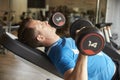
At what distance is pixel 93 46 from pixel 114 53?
4.74 feet

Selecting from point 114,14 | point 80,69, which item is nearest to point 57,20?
point 80,69

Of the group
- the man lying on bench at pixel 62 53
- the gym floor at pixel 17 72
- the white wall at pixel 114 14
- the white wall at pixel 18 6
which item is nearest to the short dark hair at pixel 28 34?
the man lying on bench at pixel 62 53

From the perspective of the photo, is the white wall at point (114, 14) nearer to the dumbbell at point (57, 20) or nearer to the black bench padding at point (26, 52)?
the dumbbell at point (57, 20)

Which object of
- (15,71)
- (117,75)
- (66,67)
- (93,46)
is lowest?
(15,71)

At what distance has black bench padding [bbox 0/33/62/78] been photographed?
207cm

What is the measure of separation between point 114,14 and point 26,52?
142 inches

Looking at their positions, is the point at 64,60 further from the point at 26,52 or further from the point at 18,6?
the point at 18,6

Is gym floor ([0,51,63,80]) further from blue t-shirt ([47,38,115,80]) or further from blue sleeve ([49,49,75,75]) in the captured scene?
blue sleeve ([49,49,75,75])

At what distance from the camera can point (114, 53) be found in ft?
8.40

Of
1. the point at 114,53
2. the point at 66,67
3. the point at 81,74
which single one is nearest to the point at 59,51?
the point at 66,67

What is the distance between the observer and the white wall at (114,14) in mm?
5297

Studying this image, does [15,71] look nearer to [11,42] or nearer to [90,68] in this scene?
[11,42]

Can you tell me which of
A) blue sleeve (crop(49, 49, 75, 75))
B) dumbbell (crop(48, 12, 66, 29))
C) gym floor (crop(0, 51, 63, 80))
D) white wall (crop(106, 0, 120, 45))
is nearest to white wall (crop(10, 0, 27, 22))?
gym floor (crop(0, 51, 63, 80))

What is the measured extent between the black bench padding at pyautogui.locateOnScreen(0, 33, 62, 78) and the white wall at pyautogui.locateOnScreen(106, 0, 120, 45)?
3.40 m
